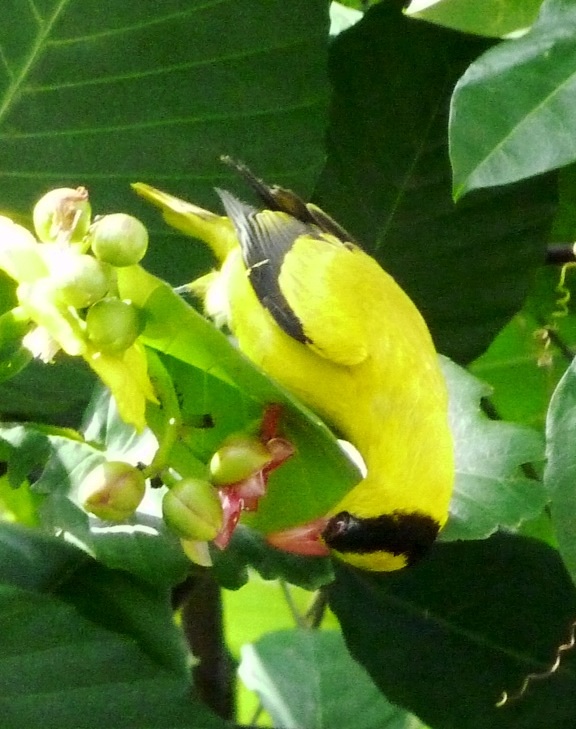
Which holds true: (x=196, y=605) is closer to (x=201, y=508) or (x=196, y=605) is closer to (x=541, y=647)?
(x=541, y=647)

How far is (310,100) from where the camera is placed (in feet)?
2.68

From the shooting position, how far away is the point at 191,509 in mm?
495

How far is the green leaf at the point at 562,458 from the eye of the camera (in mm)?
545

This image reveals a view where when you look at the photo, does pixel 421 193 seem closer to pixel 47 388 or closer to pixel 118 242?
pixel 47 388

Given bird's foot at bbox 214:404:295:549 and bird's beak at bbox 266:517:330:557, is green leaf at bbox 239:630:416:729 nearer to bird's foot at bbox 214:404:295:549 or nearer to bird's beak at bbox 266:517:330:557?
bird's beak at bbox 266:517:330:557

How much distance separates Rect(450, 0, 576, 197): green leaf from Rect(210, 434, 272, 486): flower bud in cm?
18

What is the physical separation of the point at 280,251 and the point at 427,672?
43 cm

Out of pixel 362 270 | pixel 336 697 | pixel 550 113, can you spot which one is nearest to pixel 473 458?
pixel 362 270

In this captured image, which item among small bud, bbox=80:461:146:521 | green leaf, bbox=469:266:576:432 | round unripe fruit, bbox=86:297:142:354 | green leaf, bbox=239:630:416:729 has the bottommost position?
green leaf, bbox=239:630:416:729

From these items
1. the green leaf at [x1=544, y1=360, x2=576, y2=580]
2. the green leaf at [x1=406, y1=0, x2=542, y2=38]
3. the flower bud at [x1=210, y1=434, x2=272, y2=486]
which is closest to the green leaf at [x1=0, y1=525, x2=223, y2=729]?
the flower bud at [x1=210, y1=434, x2=272, y2=486]

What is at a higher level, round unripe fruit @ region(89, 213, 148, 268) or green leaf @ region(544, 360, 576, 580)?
round unripe fruit @ region(89, 213, 148, 268)

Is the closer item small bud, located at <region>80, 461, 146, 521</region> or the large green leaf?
small bud, located at <region>80, 461, 146, 521</region>

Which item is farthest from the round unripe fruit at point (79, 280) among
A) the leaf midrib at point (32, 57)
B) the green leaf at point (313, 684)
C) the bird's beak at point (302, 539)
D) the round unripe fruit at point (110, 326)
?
the green leaf at point (313, 684)

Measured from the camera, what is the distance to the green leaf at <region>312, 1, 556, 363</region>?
0.91m
